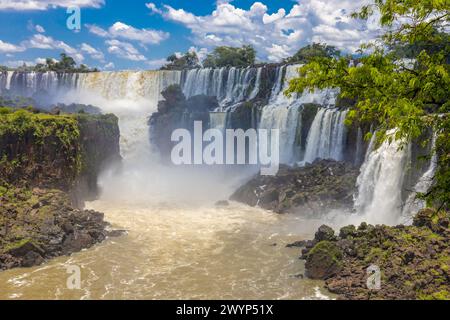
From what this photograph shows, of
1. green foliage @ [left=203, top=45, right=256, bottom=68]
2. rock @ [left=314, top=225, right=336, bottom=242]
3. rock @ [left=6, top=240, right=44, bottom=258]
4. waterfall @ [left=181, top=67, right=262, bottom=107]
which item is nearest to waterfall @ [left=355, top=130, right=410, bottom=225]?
rock @ [left=314, top=225, right=336, bottom=242]

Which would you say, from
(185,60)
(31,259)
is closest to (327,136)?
(31,259)

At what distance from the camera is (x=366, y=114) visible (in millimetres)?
9141

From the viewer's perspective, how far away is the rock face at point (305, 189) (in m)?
33.1

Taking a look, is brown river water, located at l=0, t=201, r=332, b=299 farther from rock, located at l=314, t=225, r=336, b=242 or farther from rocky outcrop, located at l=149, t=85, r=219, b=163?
rocky outcrop, located at l=149, t=85, r=219, b=163

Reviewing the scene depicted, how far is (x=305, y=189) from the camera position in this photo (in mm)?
35344

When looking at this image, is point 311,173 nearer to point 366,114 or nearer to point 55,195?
point 55,195

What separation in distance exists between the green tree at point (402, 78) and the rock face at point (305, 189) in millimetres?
24571

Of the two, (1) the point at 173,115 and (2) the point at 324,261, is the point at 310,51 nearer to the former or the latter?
(1) the point at 173,115

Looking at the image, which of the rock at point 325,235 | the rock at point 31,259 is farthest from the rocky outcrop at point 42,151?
the rock at point 325,235

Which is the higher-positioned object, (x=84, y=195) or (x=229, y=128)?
(x=229, y=128)

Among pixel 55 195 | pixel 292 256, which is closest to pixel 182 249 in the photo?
pixel 292 256

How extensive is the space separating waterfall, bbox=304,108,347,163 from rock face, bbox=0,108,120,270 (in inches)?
762

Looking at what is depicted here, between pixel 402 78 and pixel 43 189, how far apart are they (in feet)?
85.2
